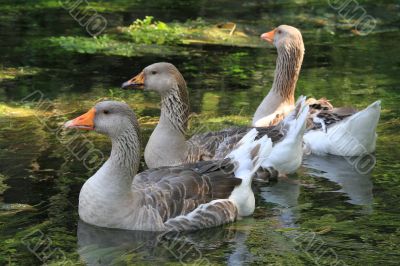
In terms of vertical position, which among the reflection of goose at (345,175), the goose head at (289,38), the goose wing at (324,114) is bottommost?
the reflection of goose at (345,175)

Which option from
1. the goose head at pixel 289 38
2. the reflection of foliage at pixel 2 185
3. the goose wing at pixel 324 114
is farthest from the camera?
the goose head at pixel 289 38

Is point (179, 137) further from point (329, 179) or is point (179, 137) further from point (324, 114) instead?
point (324, 114)

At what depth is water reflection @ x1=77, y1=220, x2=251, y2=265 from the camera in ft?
28.3

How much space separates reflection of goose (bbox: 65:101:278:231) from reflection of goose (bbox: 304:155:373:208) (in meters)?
1.62

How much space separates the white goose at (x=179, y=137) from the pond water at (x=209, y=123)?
42cm

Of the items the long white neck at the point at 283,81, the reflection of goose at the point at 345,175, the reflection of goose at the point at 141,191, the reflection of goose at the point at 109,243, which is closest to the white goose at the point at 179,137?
the reflection of goose at the point at 345,175

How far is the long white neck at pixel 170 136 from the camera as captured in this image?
36.4ft

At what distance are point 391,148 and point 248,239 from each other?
14.0 ft

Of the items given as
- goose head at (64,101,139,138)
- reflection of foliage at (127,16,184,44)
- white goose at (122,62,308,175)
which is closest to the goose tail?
white goose at (122,62,308,175)

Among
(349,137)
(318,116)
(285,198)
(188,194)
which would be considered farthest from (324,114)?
(188,194)

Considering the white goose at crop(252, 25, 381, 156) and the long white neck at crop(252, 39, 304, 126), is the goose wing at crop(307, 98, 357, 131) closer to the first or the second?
the white goose at crop(252, 25, 381, 156)

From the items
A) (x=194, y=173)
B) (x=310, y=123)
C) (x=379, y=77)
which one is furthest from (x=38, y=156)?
(x=379, y=77)

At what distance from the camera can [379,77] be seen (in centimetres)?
1694

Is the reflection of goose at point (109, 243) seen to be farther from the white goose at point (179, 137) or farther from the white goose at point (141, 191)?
the white goose at point (179, 137)
